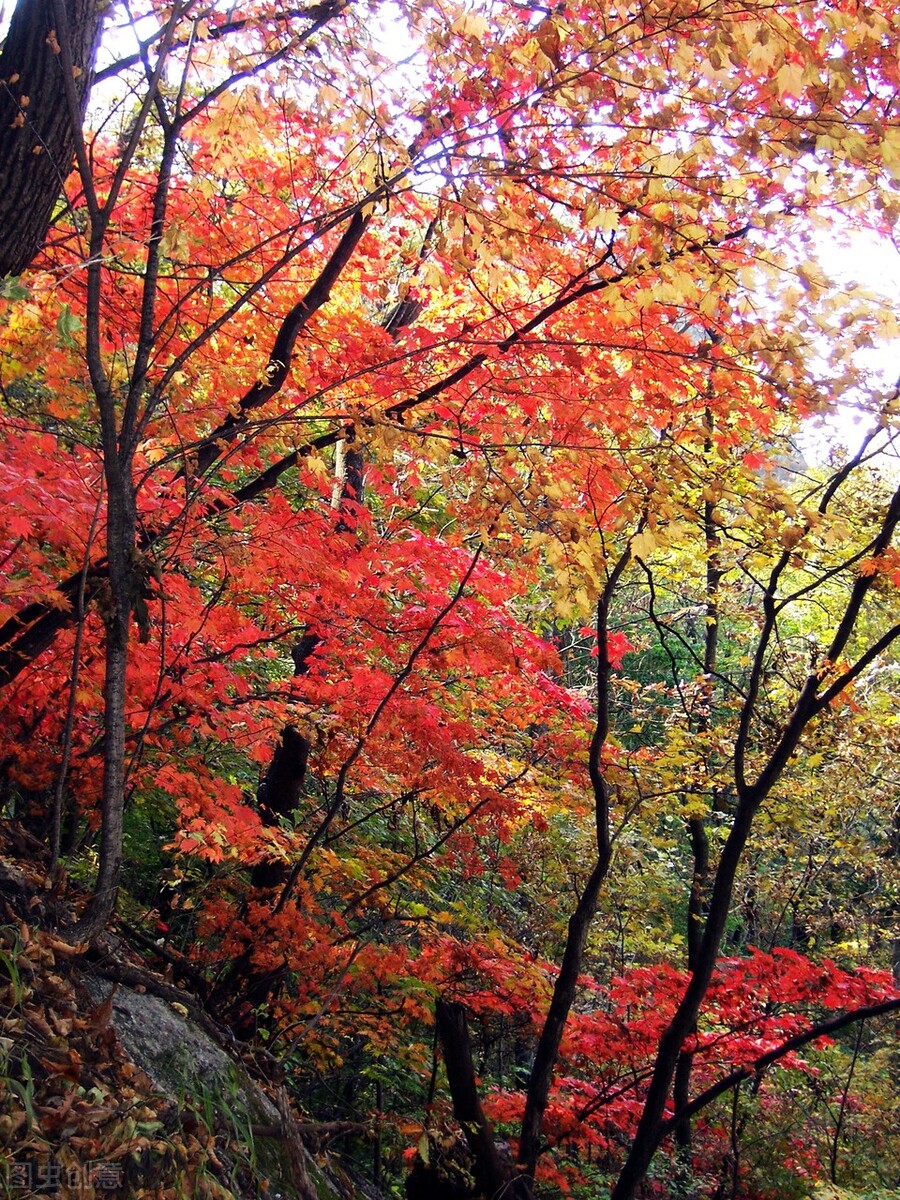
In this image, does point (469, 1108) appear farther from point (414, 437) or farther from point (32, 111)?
point (32, 111)

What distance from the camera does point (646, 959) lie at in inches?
502

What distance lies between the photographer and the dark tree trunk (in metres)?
3.62

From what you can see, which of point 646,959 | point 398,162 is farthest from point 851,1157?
point 398,162

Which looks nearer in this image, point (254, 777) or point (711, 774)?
point (711, 774)

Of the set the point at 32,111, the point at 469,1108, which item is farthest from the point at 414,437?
the point at 469,1108

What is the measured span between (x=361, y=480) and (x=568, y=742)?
3126 mm

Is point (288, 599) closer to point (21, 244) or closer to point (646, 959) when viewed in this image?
point (21, 244)

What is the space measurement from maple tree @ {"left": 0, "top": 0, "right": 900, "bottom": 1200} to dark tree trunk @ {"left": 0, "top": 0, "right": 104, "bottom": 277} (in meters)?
0.02

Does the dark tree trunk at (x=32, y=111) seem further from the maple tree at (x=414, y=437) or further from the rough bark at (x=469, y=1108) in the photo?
the rough bark at (x=469, y=1108)

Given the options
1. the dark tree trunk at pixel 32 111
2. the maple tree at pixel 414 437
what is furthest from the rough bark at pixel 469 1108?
the dark tree trunk at pixel 32 111

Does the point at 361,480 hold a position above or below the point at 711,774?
above

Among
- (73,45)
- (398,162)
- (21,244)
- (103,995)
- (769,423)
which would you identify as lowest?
(103,995)

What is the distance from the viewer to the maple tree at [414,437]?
3.18m

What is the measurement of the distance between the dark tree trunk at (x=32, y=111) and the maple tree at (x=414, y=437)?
0.02 meters
